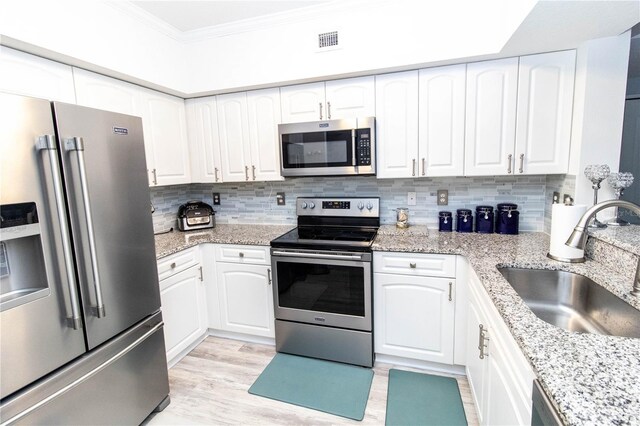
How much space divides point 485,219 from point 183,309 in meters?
2.34

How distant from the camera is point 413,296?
2016mm

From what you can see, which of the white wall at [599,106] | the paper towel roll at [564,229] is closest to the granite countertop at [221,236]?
the paper towel roll at [564,229]

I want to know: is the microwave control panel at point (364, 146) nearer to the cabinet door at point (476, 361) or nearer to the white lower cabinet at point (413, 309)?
the white lower cabinet at point (413, 309)

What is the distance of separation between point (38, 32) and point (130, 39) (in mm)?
597

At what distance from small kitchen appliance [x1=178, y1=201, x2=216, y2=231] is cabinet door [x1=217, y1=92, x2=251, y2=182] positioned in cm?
41

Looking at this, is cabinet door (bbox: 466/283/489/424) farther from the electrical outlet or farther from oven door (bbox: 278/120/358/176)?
oven door (bbox: 278/120/358/176)

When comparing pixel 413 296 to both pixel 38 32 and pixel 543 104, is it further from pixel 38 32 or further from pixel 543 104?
pixel 38 32

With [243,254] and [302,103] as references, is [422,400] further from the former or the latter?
[302,103]

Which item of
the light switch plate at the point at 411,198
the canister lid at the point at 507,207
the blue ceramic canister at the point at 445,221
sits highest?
the light switch plate at the point at 411,198

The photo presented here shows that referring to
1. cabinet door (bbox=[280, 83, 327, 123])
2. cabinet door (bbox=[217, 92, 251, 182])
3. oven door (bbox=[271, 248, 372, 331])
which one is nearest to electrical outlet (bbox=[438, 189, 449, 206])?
oven door (bbox=[271, 248, 372, 331])

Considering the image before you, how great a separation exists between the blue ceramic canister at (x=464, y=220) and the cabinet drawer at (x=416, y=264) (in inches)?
20.9

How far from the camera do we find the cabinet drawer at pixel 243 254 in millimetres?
2314

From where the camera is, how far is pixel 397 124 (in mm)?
2205

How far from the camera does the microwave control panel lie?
7.14 ft
